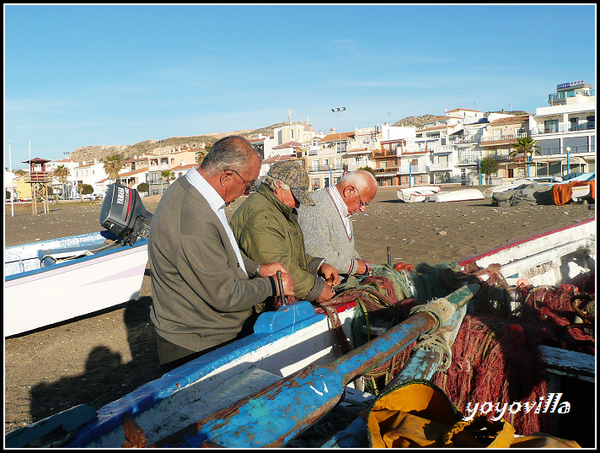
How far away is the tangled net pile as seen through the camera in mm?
2373

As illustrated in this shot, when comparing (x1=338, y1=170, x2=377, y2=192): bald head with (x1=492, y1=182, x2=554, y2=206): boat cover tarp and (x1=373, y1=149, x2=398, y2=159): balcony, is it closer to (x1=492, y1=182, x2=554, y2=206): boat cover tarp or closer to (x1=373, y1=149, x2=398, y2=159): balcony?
(x1=492, y1=182, x2=554, y2=206): boat cover tarp

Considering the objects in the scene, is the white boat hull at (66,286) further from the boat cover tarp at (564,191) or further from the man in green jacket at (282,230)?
the boat cover tarp at (564,191)

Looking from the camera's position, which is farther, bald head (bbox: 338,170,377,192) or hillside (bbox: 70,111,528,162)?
hillside (bbox: 70,111,528,162)

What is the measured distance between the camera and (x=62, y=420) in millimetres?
1449

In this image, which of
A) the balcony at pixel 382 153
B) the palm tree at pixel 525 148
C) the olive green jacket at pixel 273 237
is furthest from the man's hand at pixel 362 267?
the balcony at pixel 382 153

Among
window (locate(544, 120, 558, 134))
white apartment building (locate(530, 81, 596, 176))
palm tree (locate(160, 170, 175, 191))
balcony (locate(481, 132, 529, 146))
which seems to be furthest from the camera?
palm tree (locate(160, 170, 175, 191))

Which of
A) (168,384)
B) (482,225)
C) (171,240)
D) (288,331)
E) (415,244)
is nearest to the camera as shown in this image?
(168,384)

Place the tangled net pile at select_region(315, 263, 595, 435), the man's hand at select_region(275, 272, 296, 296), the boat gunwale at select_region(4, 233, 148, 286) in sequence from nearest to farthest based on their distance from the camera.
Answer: the tangled net pile at select_region(315, 263, 595, 435)
the man's hand at select_region(275, 272, 296, 296)
the boat gunwale at select_region(4, 233, 148, 286)

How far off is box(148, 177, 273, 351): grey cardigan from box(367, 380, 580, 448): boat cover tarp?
96cm

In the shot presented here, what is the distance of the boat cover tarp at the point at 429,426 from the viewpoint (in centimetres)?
149

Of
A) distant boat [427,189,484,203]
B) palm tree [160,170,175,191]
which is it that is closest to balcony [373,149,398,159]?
palm tree [160,170,175,191]

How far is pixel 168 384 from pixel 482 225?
1364 cm

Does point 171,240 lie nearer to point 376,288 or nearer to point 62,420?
point 62,420

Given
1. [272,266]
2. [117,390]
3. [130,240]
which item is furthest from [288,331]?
[130,240]
